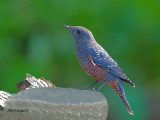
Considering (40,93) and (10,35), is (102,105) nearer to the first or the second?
(40,93)

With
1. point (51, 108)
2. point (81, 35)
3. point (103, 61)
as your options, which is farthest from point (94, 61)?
point (51, 108)

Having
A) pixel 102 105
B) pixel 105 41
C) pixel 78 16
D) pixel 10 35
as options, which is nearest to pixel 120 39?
pixel 105 41

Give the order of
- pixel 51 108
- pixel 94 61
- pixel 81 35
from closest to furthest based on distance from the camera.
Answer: pixel 51 108 < pixel 94 61 < pixel 81 35

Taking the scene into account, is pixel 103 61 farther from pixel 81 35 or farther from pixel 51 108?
pixel 51 108

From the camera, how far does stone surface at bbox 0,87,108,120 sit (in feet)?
13.2

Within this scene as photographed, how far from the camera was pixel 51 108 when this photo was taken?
4035 mm

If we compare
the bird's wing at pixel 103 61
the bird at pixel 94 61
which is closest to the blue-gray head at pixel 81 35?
the bird at pixel 94 61

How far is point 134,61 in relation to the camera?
672 centimetres

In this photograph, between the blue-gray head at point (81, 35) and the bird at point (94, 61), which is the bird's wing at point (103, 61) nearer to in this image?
the bird at point (94, 61)

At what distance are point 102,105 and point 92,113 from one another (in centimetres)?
14

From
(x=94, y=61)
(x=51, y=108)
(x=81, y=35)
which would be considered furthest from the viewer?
(x=81, y=35)

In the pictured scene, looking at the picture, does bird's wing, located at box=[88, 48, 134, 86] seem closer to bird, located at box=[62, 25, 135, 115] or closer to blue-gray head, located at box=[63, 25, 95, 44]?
bird, located at box=[62, 25, 135, 115]

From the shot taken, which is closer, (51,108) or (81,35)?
(51,108)

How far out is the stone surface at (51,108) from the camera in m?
4.02
